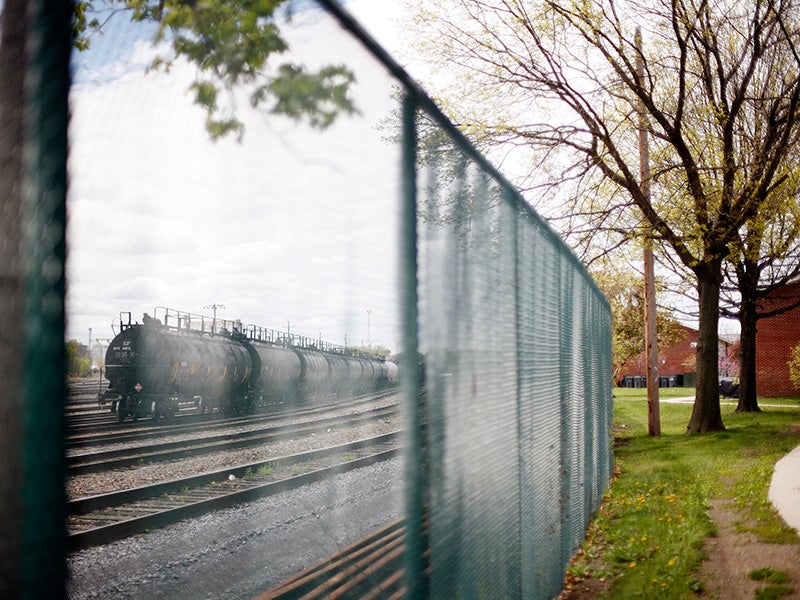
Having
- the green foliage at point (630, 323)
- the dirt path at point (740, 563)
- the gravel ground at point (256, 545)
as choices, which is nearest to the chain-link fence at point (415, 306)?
the gravel ground at point (256, 545)

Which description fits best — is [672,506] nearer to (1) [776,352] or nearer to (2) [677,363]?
(1) [776,352]

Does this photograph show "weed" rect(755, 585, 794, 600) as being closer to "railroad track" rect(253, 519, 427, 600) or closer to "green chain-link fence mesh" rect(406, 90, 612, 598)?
"green chain-link fence mesh" rect(406, 90, 612, 598)

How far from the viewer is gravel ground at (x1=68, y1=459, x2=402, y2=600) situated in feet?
6.60

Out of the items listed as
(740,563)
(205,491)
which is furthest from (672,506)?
(205,491)

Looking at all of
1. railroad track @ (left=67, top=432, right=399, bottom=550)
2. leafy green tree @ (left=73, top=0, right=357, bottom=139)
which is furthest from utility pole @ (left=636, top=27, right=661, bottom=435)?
leafy green tree @ (left=73, top=0, right=357, bottom=139)

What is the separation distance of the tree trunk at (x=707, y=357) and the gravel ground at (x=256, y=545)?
595 inches

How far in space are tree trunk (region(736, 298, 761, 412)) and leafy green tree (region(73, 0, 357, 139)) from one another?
1081 inches

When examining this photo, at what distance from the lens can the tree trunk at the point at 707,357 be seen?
1734 cm

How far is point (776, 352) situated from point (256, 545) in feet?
151

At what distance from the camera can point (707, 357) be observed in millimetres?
17516

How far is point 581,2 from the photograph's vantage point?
559 inches

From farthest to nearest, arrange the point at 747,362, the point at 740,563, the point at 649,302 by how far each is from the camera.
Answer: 1. the point at 747,362
2. the point at 649,302
3. the point at 740,563

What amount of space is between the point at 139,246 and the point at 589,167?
1481cm

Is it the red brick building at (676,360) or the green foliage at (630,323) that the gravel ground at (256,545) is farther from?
the red brick building at (676,360)
